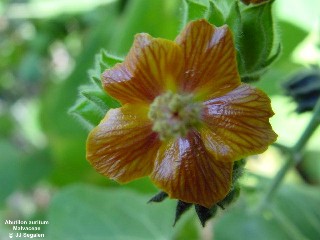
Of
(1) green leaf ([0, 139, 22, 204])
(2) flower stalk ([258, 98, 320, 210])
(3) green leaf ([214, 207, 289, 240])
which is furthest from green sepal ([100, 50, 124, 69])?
(1) green leaf ([0, 139, 22, 204])

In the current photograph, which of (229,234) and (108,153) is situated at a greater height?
(108,153)

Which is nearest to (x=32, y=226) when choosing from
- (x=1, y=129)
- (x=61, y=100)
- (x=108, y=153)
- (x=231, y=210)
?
(x=61, y=100)

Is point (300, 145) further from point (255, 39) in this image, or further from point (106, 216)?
point (106, 216)

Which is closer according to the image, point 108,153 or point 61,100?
point 108,153

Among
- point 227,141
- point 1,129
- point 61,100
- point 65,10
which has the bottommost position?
point 1,129

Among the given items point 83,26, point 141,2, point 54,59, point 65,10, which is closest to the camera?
point 141,2

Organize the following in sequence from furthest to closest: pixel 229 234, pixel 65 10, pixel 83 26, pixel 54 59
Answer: pixel 54 59
pixel 83 26
pixel 65 10
pixel 229 234

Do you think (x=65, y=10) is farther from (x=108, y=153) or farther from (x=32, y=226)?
(x=108, y=153)
